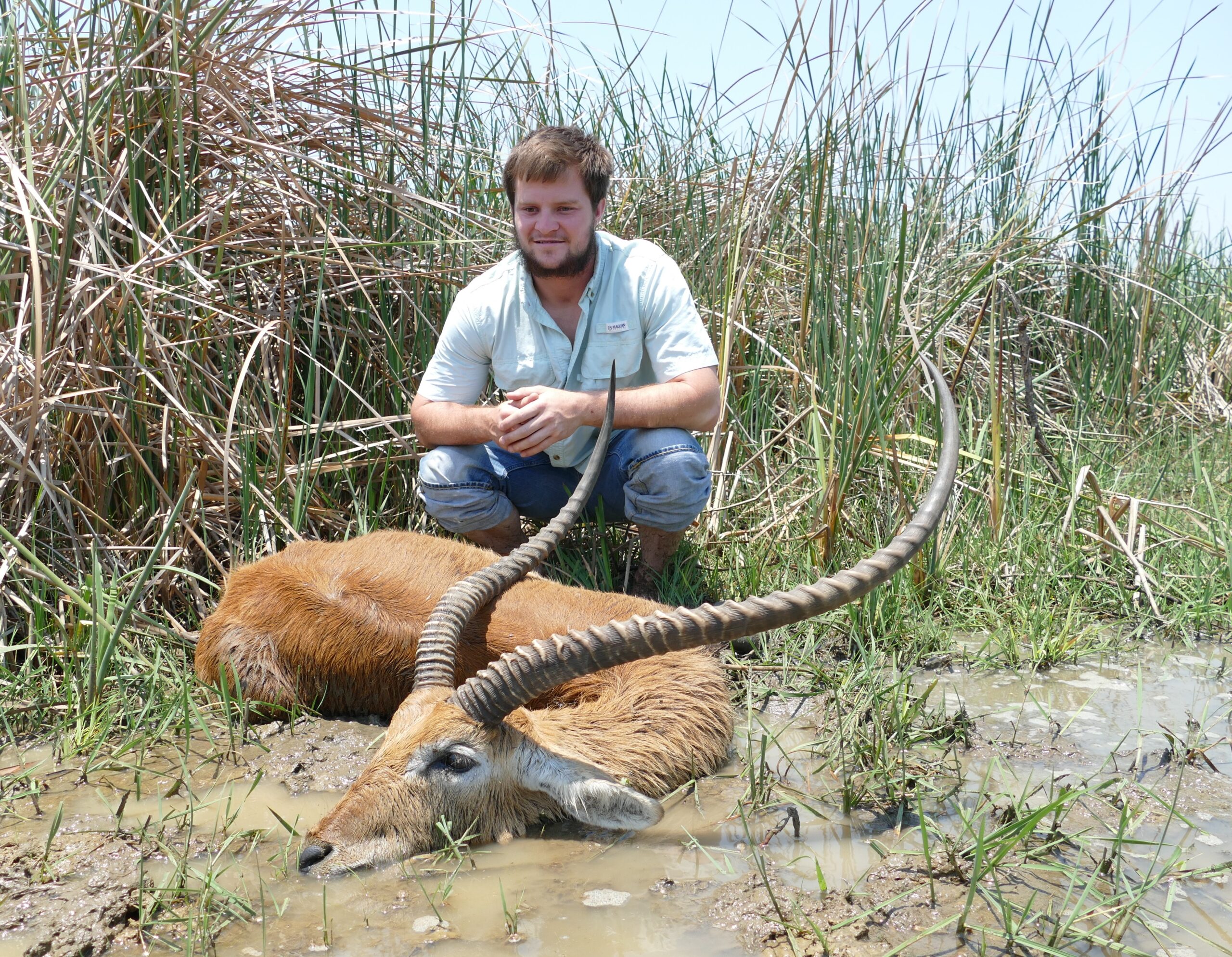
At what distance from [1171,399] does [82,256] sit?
6.86 m

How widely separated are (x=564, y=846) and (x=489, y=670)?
1.73ft

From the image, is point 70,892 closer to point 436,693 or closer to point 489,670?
point 436,693

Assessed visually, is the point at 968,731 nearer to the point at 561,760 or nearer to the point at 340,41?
the point at 561,760

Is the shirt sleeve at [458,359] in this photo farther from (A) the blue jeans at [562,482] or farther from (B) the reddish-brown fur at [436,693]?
(B) the reddish-brown fur at [436,693]

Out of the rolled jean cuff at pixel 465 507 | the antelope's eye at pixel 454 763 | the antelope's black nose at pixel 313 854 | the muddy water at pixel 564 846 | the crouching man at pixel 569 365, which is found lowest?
the muddy water at pixel 564 846

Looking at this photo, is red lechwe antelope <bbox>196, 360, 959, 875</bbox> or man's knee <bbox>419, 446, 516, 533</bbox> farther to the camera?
man's knee <bbox>419, 446, 516, 533</bbox>

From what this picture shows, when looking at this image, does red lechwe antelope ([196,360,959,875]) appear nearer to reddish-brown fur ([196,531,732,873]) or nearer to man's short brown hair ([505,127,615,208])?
reddish-brown fur ([196,531,732,873])

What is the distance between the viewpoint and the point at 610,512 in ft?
15.2

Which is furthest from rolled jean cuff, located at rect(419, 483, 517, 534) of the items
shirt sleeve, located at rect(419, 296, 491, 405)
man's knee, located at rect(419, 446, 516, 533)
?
shirt sleeve, located at rect(419, 296, 491, 405)

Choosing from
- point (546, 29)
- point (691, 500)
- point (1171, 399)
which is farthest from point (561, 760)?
point (1171, 399)

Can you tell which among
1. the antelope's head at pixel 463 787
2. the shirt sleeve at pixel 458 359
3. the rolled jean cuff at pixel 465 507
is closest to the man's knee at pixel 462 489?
the rolled jean cuff at pixel 465 507

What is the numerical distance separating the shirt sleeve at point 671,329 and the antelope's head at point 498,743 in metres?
1.35

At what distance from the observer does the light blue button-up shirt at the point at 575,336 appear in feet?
14.1

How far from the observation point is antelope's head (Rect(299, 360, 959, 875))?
8.36 feet
